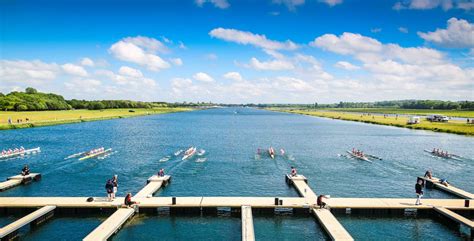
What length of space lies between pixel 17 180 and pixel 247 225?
30.3 meters

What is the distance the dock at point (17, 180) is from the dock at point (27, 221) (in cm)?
1215

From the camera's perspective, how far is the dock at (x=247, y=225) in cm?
2498

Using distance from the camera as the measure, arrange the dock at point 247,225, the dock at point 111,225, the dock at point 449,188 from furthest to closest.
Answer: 1. the dock at point 449,188
2. the dock at point 247,225
3. the dock at point 111,225

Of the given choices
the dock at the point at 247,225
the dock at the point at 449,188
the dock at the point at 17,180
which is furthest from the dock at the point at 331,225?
the dock at the point at 17,180

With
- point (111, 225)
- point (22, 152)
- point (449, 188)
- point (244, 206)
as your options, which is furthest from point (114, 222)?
point (22, 152)

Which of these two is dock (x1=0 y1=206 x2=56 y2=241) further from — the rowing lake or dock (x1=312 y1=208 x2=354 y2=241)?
dock (x1=312 y1=208 x2=354 y2=241)

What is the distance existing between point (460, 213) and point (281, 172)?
2381 cm

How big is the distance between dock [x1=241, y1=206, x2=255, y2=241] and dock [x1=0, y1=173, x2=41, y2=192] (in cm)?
2768

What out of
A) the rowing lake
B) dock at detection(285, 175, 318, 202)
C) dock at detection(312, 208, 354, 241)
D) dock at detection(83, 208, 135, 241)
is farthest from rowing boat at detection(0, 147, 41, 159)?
dock at detection(312, 208, 354, 241)

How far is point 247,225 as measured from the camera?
2700 centimetres

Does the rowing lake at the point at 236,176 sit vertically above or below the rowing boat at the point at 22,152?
below

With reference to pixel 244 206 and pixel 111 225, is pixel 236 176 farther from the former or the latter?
pixel 111 225

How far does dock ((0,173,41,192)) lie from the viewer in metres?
39.0

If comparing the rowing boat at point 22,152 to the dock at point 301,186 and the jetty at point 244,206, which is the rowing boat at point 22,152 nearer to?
the jetty at point 244,206
